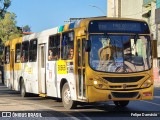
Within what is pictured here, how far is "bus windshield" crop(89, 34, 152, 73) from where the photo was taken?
14.7 meters

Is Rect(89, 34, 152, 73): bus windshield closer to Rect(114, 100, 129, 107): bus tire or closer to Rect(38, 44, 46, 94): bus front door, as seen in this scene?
Rect(114, 100, 129, 107): bus tire

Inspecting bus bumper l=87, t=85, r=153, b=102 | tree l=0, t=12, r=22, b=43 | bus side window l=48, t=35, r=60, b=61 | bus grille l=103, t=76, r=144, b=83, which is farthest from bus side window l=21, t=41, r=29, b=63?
tree l=0, t=12, r=22, b=43

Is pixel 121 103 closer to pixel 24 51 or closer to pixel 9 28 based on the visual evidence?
pixel 24 51

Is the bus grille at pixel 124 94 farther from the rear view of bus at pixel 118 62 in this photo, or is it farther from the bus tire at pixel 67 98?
the bus tire at pixel 67 98

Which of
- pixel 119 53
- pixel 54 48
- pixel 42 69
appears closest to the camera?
pixel 119 53

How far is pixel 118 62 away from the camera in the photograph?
14.8 metres

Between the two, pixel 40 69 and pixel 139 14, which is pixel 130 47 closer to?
pixel 40 69

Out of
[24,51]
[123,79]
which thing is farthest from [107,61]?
[24,51]

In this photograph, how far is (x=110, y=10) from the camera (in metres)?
80.1

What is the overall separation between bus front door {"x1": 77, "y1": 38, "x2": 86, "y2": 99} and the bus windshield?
48cm

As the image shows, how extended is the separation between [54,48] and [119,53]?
13.0 ft

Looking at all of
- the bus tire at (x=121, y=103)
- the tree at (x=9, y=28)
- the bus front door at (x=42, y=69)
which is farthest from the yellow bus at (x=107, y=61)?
the tree at (x=9, y=28)

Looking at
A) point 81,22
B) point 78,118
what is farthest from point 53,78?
point 78,118

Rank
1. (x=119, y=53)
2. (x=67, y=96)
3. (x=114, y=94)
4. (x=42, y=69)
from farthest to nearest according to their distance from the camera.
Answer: (x=42, y=69) → (x=67, y=96) → (x=119, y=53) → (x=114, y=94)
